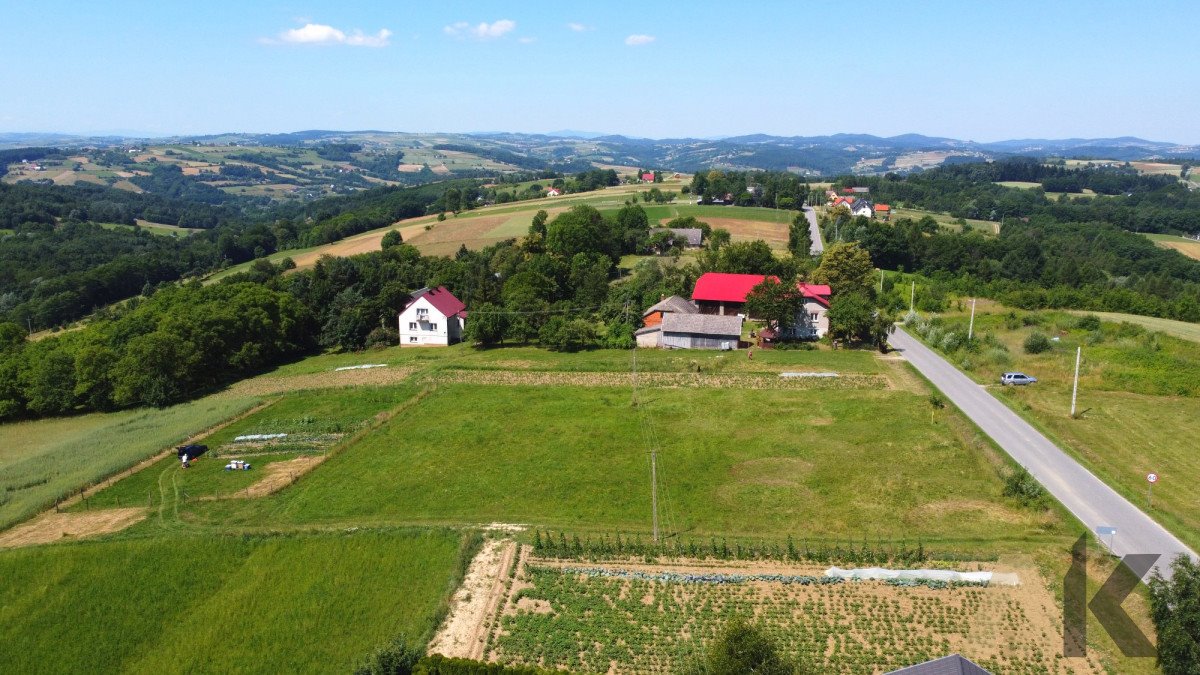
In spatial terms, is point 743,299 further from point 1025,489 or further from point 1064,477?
point 1025,489

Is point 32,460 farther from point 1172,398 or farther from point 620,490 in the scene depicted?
point 1172,398

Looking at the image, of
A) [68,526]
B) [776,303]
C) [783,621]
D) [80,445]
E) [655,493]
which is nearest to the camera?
[783,621]

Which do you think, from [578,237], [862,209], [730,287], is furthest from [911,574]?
[862,209]

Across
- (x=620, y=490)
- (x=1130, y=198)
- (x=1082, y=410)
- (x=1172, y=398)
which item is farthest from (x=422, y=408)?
(x=1130, y=198)

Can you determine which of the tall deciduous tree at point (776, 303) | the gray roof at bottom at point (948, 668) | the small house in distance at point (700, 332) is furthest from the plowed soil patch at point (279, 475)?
the tall deciduous tree at point (776, 303)
